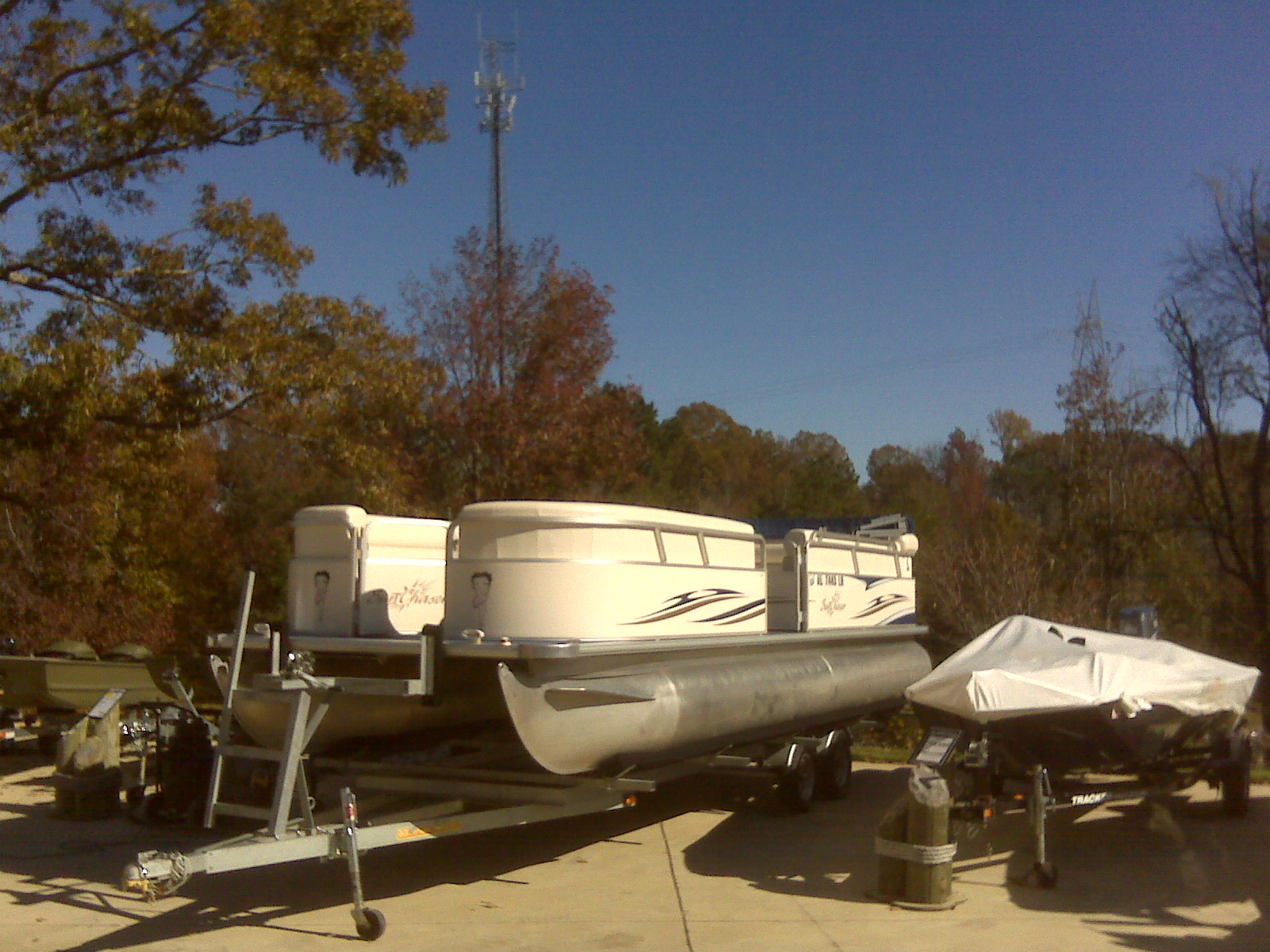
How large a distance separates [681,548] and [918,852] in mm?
2495

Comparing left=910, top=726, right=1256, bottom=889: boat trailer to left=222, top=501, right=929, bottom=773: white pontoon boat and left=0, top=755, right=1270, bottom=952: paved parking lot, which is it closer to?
left=0, top=755, right=1270, bottom=952: paved parking lot

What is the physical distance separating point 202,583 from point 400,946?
16382 millimetres

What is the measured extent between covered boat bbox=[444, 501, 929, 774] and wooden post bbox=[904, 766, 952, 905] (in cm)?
146

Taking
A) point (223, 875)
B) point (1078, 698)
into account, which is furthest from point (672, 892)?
point (223, 875)

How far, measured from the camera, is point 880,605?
12523mm

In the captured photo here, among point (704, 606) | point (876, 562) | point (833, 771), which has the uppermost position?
point (876, 562)

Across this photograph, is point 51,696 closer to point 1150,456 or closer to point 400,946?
point 400,946

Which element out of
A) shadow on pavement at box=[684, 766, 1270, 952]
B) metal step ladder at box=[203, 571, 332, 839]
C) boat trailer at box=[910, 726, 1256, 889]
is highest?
metal step ladder at box=[203, 571, 332, 839]

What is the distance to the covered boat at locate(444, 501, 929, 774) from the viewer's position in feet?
24.1

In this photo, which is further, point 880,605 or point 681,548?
point 880,605

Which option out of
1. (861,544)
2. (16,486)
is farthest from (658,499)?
(861,544)

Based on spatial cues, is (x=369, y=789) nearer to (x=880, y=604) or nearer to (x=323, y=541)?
(x=323, y=541)

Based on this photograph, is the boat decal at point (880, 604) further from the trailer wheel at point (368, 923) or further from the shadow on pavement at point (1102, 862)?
the trailer wheel at point (368, 923)

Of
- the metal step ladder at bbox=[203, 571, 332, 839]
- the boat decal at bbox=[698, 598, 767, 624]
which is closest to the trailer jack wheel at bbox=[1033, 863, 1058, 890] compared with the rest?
the boat decal at bbox=[698, 598, 767, 624]
